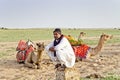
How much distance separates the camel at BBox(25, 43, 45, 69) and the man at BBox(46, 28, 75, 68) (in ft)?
14.0

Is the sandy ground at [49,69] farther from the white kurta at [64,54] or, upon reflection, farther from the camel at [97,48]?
the white kurta at [64,54]

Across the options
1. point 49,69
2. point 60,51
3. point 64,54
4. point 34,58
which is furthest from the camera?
point 34,58

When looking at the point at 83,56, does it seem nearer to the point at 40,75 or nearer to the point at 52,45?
the point at 40,75

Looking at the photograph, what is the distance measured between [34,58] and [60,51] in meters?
5.26

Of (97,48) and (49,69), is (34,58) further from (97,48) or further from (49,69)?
(97,48)

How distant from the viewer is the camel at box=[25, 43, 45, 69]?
15.7 meters

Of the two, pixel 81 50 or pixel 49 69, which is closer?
pixel 49 69

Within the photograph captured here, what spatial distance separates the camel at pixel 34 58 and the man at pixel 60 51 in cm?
428

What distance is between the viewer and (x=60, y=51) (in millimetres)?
11016

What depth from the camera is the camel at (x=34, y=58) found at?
15712mm

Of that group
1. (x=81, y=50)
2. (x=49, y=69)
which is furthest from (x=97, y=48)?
(x=49, y=69)

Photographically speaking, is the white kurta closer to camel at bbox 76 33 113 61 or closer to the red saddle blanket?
camel at bbox 76 33 113 61

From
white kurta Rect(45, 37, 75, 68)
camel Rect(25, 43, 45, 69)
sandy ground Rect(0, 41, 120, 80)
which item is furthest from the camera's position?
camel Rect(25, 43, 45, 69)

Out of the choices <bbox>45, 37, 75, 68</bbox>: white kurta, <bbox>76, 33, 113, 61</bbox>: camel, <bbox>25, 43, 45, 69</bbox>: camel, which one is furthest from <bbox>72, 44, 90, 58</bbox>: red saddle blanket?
<bbox>45, 37, 75, 68</bbox>: white kurta
